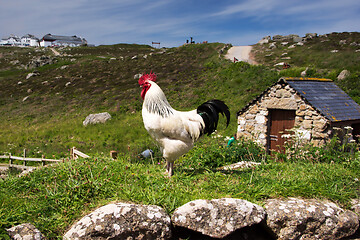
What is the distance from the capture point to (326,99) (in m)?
11.8

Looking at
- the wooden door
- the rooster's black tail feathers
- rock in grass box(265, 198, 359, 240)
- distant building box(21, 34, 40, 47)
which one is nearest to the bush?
the rooster's black tail feathers

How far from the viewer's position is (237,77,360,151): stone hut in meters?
10.8

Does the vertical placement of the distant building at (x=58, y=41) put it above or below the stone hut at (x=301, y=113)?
above

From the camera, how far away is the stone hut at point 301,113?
10.8m

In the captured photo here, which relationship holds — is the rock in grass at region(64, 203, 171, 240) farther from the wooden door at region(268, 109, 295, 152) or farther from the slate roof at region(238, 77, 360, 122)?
the wooden door at region(268, 109, 295, 152)

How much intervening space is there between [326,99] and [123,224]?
1077cm

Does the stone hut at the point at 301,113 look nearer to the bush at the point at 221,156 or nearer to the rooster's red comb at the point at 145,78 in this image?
the bush at the point at 221,156

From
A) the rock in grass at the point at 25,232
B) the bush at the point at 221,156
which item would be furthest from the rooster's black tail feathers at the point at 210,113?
the rock in grass at the point at 25,232

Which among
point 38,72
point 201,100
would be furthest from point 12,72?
point 201,100

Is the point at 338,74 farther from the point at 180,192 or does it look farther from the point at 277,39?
the point at 277,39

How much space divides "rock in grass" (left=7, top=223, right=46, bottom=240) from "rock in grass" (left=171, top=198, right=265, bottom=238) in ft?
7.01

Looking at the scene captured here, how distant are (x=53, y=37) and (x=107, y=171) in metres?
136

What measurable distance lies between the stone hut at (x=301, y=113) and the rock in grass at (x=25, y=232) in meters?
7.77

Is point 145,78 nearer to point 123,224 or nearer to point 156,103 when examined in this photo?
point 156,103
